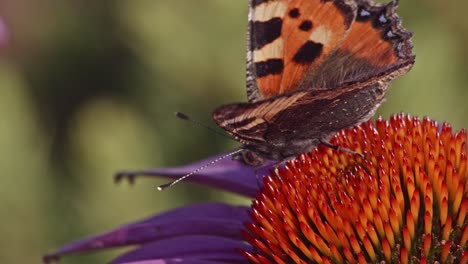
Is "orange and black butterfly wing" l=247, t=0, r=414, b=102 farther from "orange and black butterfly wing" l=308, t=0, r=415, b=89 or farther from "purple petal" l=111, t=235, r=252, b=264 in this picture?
"purple petal" l=111, t=235, r=252, b=264

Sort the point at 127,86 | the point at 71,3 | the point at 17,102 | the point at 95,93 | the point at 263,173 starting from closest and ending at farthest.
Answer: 1. the point at 263,173
2. the point at 17,102
3. the point at 127,86
4. the point at 95,93
5. the point at 71,3

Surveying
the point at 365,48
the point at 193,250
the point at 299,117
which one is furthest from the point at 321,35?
the point at 193,250

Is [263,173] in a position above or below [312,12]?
below

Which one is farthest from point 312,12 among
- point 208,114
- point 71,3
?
point 71,3

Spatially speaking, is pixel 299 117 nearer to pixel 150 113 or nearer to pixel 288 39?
pixel 288 39

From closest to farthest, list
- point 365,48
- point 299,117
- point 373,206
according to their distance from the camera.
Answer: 1. point 373,206
2. point 299,117
3. point 365,48

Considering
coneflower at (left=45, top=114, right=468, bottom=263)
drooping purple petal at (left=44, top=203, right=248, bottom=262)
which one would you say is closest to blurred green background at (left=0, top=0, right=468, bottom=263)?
drooping purple petal at (left=44, top=203, right=248, bottom=262)

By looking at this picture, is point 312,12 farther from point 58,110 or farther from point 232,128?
point 58,110
